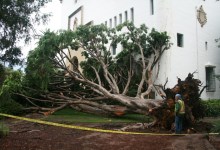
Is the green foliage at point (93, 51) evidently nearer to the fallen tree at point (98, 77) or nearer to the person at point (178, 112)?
the fallen tree at point (98, 77)

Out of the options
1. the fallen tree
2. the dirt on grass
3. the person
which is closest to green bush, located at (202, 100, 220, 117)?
the fallen tree

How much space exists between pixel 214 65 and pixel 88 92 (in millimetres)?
10148

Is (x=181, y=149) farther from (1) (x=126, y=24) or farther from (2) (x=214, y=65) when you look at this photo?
(2) (x=214, y=65)

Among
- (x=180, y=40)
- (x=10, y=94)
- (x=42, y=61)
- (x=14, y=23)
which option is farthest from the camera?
(x=180, y=40)

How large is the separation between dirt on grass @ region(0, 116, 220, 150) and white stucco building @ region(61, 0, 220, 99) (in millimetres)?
11591

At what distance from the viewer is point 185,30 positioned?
24.4 metres

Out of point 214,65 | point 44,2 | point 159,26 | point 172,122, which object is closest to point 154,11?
point 159,26

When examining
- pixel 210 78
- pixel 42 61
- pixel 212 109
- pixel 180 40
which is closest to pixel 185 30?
pixel 180 40

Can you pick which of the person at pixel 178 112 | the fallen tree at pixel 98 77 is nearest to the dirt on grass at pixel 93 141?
the person at pixel 178 112

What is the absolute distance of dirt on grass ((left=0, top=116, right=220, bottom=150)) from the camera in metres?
10.2

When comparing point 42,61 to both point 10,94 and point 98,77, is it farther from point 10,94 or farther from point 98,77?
point 98,77

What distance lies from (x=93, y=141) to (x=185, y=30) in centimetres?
1531

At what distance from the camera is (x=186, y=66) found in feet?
79.7

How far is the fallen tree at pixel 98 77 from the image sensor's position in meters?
16.4
